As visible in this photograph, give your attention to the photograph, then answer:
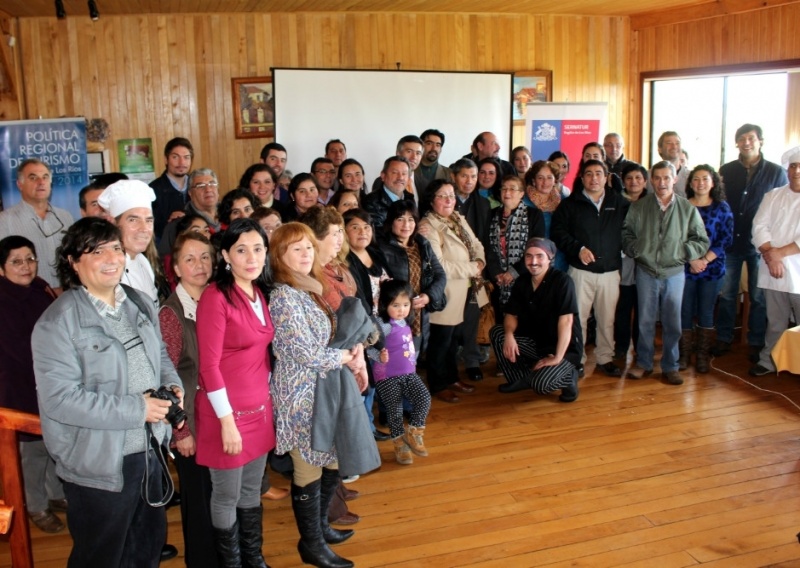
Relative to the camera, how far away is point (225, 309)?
2.50m

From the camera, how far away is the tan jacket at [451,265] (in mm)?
4859

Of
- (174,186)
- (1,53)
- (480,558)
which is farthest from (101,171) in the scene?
(480,558)

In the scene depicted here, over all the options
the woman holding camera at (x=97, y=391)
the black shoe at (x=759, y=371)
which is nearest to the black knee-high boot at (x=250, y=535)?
the woman holding camera at (x=97, y=391)

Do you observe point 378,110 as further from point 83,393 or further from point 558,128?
point 83,393

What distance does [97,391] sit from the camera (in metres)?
2.13

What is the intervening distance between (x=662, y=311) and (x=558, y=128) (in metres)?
2.98

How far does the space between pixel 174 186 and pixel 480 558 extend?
10.2 ft

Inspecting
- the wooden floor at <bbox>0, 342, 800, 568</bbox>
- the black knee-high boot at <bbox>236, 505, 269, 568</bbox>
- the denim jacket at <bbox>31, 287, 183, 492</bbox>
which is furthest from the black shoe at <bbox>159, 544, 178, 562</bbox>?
the denim jacket at <bbox>31, 287, 183, 492</bbox>

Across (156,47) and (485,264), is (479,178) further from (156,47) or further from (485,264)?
(156,47)

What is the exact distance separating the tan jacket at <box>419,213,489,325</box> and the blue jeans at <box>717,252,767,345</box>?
2.30 metres

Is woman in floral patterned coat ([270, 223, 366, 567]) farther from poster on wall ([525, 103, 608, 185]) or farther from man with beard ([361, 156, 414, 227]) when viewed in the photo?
poster on wall ([525, 103, 608, 185])

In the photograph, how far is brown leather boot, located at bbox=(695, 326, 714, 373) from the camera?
18.0 ft

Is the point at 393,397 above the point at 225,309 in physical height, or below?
below

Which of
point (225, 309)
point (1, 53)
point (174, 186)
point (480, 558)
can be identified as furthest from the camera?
point (1, 53)
